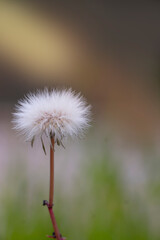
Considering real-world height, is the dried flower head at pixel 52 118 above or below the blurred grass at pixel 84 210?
above

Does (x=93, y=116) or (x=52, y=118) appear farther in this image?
(x=93, y=116)

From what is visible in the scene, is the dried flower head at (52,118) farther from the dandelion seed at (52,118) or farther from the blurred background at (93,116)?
the blurred background at (93,116)

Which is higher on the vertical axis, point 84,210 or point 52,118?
point 52,118

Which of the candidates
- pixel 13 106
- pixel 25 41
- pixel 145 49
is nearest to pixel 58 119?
pixel 13 106

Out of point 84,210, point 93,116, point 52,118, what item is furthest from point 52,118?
point 84,210

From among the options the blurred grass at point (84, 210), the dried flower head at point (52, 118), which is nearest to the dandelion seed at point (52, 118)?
the dried flower head at point (52, 118)

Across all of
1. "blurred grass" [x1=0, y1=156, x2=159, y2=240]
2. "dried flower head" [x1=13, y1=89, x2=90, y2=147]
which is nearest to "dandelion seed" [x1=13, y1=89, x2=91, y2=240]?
"dried flower head" [x1=13, y1=89, x2=90, y2=147]

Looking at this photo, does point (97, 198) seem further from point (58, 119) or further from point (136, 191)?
point (58, 119)

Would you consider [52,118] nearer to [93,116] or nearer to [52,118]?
[52,118]
